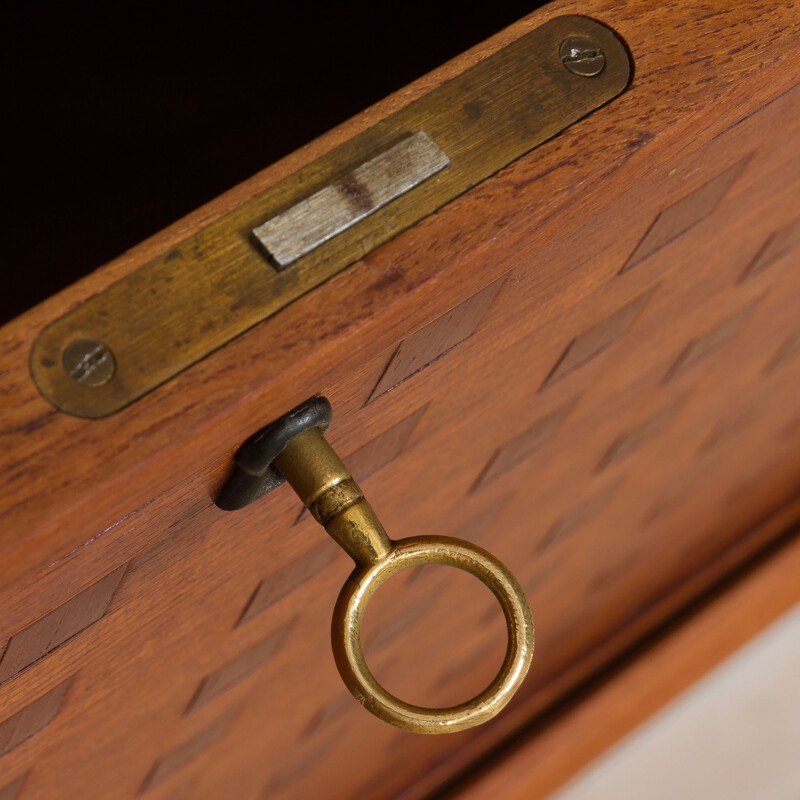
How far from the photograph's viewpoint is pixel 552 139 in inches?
15.8

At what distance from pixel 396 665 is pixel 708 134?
2.02ft

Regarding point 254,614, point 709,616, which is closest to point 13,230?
point 254,614

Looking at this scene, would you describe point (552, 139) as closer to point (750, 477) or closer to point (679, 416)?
point (679, 416)

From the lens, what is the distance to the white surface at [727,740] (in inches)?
57.3

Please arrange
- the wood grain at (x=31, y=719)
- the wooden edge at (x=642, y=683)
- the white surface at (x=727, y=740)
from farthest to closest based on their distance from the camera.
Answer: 1. the white surface at (x=727, y=740)
2. the wooden edge at (x=642, y=683)
3. the wood grain at (x=31, y=719)

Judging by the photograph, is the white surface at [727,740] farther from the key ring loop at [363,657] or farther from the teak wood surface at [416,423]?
the key ring loop at [363,657]

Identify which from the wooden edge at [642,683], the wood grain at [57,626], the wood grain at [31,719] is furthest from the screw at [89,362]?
the wooden edge at [642,683]

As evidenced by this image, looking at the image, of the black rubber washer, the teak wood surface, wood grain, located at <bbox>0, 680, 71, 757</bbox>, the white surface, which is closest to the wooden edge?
the white surface

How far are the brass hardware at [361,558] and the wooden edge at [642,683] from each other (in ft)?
2.90

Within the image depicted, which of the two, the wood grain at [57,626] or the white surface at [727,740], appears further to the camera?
the white surface at [727,740]

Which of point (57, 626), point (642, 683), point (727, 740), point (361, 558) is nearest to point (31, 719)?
point (57, 626)

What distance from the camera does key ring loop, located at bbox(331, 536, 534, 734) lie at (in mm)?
399

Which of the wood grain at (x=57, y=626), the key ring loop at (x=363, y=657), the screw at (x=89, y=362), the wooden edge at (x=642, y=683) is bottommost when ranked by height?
the wooden edge at (x=642, y=683)

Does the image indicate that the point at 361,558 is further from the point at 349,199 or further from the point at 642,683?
the point at 642,683
